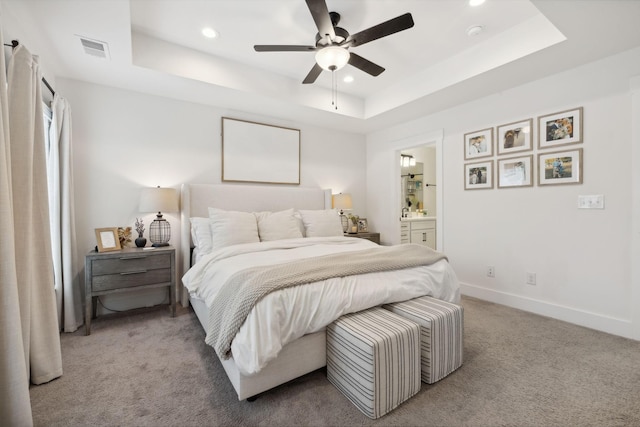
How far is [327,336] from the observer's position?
1771mm

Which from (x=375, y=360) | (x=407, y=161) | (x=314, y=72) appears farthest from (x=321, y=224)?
(x=407, y=161)

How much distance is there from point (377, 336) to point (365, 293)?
359 mm

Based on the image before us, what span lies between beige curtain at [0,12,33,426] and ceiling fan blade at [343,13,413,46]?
1.96 metres

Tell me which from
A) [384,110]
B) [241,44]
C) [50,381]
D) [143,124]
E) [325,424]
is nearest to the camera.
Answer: [325,424]

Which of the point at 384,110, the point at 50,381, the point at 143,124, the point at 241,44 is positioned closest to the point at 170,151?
the point at 143,124

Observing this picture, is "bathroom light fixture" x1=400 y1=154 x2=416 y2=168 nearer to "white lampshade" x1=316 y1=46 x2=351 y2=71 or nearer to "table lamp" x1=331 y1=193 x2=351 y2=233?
"table lamp" x1=331 y1=193 x2=351 y2=233

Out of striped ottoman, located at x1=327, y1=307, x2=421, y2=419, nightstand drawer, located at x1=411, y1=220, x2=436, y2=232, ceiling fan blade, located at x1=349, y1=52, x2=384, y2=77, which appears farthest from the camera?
nightstand drawer, located at x1=411, y1=220, x2=436, y2=232

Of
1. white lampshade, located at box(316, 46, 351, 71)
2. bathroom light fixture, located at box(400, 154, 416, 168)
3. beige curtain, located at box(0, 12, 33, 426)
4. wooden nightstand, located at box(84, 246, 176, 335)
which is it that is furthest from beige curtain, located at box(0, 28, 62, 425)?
bathroom light fixture, located at box(400, 154, 416, 168)

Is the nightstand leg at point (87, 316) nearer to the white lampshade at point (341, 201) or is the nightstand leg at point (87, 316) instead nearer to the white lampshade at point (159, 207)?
the white lampshade at point (159, 207)

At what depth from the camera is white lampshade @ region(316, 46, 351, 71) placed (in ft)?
7.05

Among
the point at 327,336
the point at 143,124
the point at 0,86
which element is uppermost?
the point at 143,124

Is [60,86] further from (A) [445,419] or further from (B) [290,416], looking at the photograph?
(A) [445,419]

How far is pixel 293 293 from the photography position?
1607mm

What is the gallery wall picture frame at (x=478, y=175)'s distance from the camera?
3.26m
